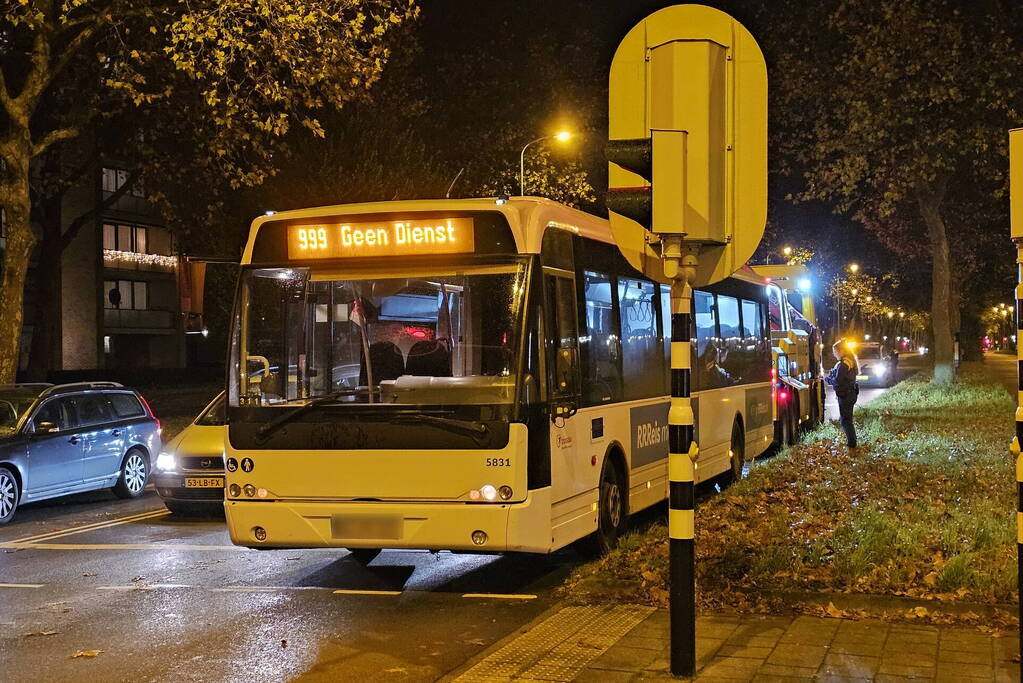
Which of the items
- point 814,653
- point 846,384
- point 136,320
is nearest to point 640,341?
point 814,653

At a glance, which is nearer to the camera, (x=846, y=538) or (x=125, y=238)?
(x=846, y=538)

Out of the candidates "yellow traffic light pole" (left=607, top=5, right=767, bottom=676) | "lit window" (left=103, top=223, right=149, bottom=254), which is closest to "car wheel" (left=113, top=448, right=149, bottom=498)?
"yellow traffic light pole" (left=607, top=5, right=767, bottom=676)

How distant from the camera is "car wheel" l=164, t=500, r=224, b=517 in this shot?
13539 millimetres

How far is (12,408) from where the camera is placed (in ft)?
47.0

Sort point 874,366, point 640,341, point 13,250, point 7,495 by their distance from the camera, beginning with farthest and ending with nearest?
point 874,366
point 13,250
point 7,495
point 640,341

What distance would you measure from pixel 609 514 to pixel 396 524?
100.0 inches

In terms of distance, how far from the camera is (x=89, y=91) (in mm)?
23719

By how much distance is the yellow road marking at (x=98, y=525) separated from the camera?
12469 millimetres

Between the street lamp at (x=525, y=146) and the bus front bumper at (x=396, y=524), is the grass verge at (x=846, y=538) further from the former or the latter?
the street lamp at (x=525, y=146)

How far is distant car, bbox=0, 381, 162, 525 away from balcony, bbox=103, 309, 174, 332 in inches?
1753

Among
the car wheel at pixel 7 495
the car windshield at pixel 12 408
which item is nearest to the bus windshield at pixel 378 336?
the car wheel at pixel 7 495

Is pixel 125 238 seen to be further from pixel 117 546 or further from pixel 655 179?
pixel 655 179

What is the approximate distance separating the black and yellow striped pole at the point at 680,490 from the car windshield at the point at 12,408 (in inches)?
418

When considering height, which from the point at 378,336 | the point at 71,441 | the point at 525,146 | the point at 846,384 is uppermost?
the point at 525,146
